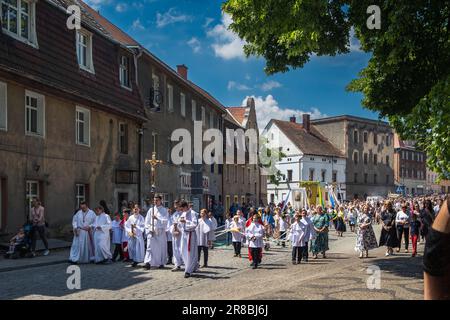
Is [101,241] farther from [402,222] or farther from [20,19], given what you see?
[402,222]

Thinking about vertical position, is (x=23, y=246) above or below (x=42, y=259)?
above

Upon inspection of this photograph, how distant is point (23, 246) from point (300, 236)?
27.9 ft

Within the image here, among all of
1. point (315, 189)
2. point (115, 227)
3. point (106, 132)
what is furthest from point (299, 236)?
point (315, 189)

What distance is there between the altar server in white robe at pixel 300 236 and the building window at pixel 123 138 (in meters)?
11.3

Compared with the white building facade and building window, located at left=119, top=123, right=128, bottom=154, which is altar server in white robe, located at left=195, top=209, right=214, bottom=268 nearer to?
building window, located at left=119, top=123, right=128, bottom=154

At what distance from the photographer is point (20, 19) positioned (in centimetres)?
1773

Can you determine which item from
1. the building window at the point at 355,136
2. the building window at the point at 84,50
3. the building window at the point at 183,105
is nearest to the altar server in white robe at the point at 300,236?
the building window at the point at 84,50

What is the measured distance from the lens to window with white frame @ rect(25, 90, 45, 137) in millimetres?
18117

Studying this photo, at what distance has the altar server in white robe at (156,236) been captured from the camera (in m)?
15.1

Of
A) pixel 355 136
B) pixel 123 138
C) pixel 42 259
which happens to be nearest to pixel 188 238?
pixel 42 259

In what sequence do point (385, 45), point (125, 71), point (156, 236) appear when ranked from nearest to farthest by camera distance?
point (385, 45)
point (156, 236)
point (125, 71)

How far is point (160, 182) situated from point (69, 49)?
36.8 ft
